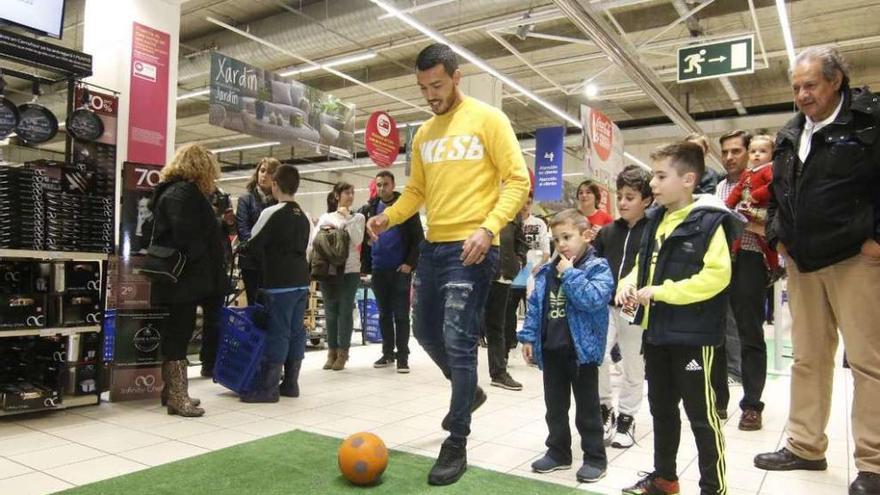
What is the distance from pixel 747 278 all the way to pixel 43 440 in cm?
382

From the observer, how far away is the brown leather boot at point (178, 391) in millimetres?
Result: 3672

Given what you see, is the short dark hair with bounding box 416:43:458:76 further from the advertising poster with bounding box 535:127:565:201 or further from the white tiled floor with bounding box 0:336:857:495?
the advertising poster with bounding box 535:127:565:201

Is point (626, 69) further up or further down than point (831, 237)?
further up

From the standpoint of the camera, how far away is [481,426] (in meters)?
3.58

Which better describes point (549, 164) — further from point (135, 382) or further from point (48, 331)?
point (48, 331)

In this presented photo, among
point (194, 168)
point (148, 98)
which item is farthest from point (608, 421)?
point (148, 98)

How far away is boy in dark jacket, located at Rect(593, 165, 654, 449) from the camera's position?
322cm

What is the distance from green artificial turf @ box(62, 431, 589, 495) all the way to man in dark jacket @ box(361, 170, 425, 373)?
2.53 m

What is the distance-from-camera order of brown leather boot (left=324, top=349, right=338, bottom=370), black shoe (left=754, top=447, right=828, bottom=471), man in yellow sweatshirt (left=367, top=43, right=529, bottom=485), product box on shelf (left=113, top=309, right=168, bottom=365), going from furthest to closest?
1. brown leather boot (left=324, top=349, right=338, bottom=370)
2. product box on shelf (left=113, top=309, right=168, bottom=365)
3. black shoe (left=754, top=447, right=828, bottom=471)
4. man in yellow sweatshirt (left=367, top=43, right=529, bottom=485)

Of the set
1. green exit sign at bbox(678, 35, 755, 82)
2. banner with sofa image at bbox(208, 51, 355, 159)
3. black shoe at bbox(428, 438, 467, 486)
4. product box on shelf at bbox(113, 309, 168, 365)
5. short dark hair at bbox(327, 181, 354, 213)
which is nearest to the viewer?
black shoe at bbox(428, 438, 467, 486)

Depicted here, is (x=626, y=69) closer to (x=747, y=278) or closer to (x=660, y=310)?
(x=747, y=278)

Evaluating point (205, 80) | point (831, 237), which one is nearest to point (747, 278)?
point (831, 237)

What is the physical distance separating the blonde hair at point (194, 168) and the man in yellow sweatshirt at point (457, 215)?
1574 millimetres

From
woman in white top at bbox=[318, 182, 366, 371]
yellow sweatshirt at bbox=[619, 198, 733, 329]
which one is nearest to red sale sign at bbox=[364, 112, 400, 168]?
woman in white top at bbox=[318, 182, 366, 371]
